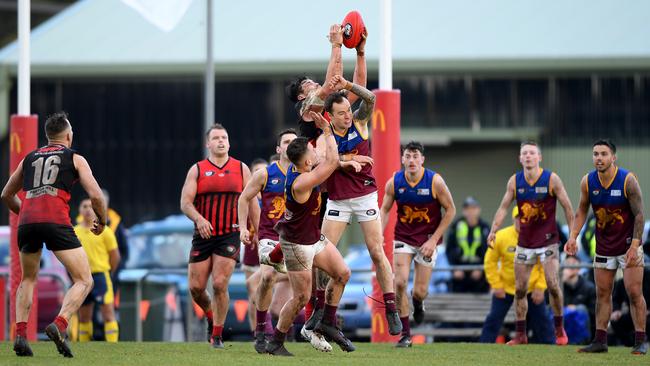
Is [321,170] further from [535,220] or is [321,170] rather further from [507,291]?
[507,291]

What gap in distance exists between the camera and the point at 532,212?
1609cm

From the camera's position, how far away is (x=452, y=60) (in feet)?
94.3

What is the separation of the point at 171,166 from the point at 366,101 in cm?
1720

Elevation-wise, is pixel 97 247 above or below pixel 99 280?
above

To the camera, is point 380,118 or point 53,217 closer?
point 53,217

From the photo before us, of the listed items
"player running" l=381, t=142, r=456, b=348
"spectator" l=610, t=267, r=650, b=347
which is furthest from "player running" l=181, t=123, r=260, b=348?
"spectator" l=610, t=267, r=650, b=347

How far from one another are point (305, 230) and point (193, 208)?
7.35 ft

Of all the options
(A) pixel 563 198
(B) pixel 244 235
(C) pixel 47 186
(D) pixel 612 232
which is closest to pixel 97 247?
(B) pixel 244 235

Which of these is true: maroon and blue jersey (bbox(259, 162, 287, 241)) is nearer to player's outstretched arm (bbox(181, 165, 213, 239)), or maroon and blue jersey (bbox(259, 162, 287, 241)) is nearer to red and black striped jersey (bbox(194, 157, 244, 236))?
red and black striped jersey (bbox(194, 157, 244, 236))

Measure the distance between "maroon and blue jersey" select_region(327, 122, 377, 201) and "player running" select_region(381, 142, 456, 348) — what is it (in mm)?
1775

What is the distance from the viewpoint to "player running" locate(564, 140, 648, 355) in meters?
14.5

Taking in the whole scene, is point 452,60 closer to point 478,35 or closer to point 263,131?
point 478,35

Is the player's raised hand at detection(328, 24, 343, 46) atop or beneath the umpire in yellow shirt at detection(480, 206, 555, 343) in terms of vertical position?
atop

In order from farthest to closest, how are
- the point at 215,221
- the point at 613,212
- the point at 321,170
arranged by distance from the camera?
the point at 613,212
the point at 215,221
the point at 321,170
